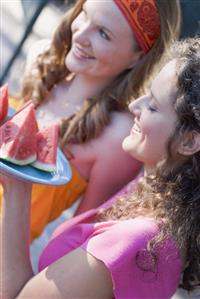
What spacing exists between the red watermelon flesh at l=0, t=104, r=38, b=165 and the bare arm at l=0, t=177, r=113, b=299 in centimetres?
10

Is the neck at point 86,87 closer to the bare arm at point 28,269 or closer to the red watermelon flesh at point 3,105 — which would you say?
the red watermelon flesh at point 3,105

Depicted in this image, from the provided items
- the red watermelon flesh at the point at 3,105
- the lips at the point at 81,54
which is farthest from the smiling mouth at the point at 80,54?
the red watermelon flesh at the point at 3,105

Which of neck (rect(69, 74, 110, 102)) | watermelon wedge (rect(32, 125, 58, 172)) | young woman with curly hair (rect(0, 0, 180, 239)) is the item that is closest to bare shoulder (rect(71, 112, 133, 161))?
young woman with curly hair (rect(0, 0, 180, 239))

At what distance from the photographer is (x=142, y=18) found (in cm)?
189

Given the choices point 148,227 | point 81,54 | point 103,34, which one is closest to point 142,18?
point 103,34

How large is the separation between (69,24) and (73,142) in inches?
19.3

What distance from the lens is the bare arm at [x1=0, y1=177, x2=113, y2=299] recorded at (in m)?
1.36

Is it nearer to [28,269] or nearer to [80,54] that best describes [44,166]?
[28,269]

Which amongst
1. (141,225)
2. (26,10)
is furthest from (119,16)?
(141,225)

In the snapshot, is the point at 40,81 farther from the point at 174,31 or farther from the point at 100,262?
the point at 100,262

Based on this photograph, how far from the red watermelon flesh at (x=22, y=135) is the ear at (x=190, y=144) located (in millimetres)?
471

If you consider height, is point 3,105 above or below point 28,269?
above

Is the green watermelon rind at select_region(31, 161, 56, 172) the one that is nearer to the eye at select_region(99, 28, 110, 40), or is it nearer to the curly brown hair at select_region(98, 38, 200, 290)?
the curly brown hair at select_region(98, 38, 200, 290)

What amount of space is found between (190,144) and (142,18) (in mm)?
678
